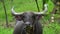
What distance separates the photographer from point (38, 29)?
8242 millimetres

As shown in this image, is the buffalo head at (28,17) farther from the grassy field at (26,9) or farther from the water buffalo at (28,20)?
the grassy field at (26,9)

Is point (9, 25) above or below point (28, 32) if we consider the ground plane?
below

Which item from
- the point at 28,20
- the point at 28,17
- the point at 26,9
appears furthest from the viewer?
the point at 26,9

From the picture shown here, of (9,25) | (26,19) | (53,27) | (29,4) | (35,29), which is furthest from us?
(29,4)

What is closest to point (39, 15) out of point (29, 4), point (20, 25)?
point (20, 25)

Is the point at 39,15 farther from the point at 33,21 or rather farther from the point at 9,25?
the point at 9,25

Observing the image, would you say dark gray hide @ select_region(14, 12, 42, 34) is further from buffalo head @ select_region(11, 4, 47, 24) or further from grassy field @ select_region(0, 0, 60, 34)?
grassy field @ select_region(0, 0, 60, 34)

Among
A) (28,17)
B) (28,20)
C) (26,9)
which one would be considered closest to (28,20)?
(28,20)

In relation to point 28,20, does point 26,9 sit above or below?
below

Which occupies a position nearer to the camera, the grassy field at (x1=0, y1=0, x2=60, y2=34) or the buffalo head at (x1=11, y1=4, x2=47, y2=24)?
the buffalo head at (x1=11, y1=4, x2=47, y2=24)

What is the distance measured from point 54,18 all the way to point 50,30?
3787 mm

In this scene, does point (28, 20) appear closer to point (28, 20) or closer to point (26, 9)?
point (28, 20)

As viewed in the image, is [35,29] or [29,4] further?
[29,4]

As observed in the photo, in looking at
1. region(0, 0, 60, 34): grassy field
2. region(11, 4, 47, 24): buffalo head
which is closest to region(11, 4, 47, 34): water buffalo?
region(11, 4, 47, 24): buffalo head
